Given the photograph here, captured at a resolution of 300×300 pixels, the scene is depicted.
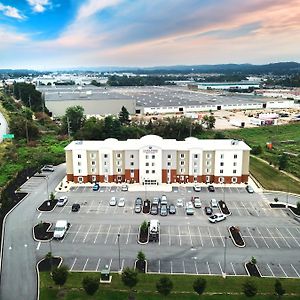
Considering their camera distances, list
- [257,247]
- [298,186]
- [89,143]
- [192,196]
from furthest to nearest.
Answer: [89,143]
[298,186]
[192,196]
[257,247]

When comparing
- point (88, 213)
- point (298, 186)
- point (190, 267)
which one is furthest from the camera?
point (298, 186)

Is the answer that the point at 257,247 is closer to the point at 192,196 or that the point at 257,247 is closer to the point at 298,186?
the point at 192,196

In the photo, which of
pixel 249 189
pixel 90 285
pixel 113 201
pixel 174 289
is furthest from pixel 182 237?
pixel 249 189

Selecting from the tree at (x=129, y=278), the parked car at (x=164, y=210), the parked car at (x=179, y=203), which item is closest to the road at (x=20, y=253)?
the tree at (x=129, y=278)

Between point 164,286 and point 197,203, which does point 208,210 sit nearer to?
point 197,203

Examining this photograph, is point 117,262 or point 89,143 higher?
point 89,143

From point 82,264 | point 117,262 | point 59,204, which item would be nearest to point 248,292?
point 117,262

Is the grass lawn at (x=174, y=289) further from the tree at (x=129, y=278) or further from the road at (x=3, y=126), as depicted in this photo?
the road at (x=3, y=126)
